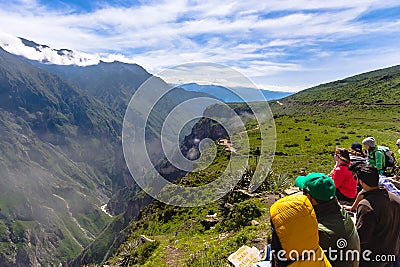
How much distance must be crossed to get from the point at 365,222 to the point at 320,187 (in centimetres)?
155

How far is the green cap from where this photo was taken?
170 inches

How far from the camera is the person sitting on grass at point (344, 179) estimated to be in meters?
8.26

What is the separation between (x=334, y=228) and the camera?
173 inches

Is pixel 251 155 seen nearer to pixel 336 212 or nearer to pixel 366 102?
pixel 336 212

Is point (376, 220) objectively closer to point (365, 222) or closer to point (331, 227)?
point (365, 222)

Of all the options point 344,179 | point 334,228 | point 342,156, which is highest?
point 342,156

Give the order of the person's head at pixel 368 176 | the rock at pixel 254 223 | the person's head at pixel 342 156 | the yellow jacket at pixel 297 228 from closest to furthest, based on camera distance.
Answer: the yellow jacket at pixel 297 228, the person's head at pixel 368 176, the person's head at pixel 342 156, the rock at pixel 254 223

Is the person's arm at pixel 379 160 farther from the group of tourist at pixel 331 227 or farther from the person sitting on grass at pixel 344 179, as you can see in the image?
the group of tourist at pixel 331 227

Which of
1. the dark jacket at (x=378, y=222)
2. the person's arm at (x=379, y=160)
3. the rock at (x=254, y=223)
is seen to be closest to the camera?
the dark jacket at (x=378, y=222)

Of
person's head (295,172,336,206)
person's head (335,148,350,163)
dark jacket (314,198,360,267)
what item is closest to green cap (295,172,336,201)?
person's head (295,172,336,206)

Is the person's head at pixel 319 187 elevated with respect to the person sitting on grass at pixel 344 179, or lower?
elevated

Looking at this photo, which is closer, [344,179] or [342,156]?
[342,156]

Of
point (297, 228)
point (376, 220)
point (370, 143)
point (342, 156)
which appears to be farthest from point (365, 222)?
point (370, 143)

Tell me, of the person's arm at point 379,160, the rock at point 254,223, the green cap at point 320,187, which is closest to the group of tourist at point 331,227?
the green cap at point 320,187
